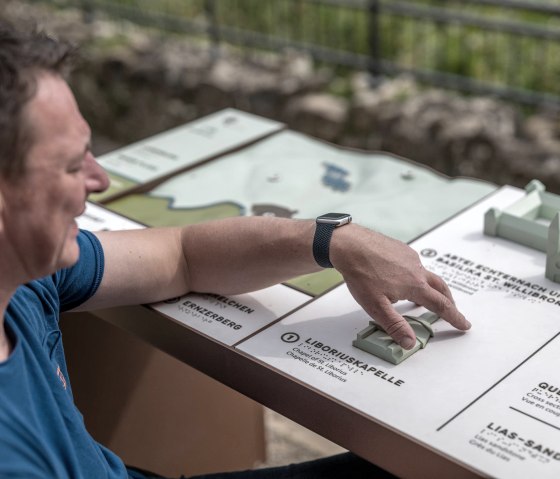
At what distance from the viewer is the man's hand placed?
1700 millimetres

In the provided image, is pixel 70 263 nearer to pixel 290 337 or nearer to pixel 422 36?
pixel 290 337

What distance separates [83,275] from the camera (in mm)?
1773

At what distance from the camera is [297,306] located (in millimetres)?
1865

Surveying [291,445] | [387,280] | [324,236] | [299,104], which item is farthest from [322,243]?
[299,104]

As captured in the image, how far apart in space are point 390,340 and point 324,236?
9.6 inches

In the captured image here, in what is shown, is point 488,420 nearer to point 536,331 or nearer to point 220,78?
point 536,331

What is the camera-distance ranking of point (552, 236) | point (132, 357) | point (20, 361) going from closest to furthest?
point (20, 361), point (552, 236), point (132, 357)

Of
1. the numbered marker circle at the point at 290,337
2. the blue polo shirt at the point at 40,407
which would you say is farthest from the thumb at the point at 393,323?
the blue polo shirt at the point at 40,407

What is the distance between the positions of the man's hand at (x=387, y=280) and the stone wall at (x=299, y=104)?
247cm

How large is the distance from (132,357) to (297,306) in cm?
74

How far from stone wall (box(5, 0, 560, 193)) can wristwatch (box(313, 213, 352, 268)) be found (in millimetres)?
2463

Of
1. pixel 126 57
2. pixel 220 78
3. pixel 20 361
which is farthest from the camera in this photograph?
pixel 126 57

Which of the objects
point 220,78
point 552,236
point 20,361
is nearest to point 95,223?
point 20,361

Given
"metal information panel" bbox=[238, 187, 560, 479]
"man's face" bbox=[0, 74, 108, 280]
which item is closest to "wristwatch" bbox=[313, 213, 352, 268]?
"metal information panel" bbox=[238, 187, 560, 479]
